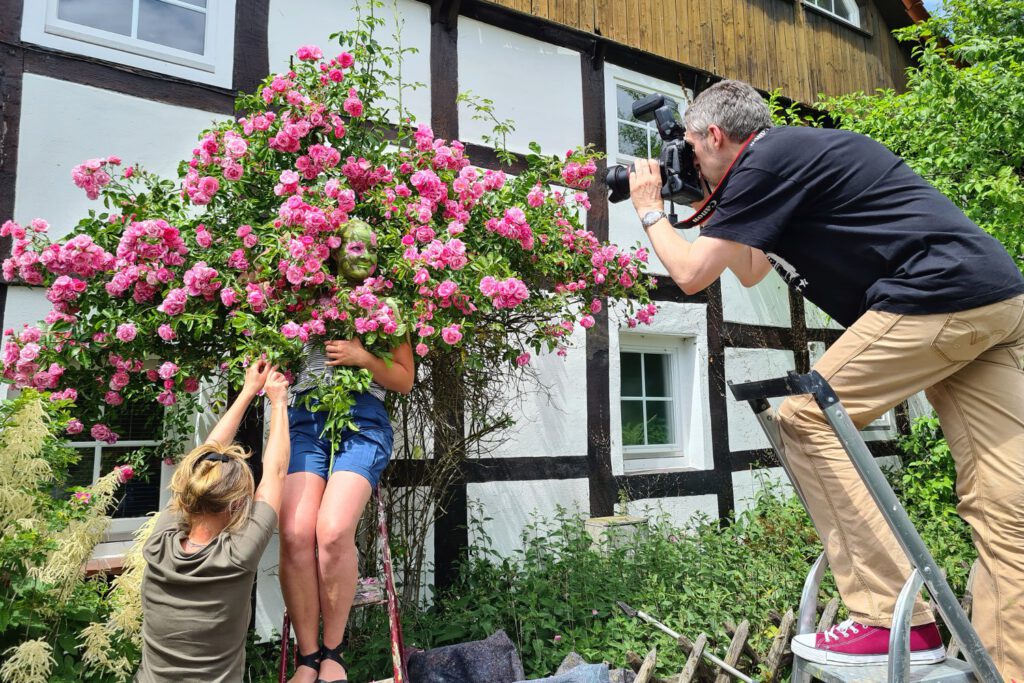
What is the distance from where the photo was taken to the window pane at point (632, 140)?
6.14 metres

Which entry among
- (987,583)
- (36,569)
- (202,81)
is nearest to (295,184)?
(36,569)

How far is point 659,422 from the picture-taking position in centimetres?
602

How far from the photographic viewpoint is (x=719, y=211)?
6.16 feet

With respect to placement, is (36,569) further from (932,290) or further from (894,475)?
(894,475)

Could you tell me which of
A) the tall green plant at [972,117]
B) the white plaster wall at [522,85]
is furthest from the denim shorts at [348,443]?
the tall green plant at [972,117]

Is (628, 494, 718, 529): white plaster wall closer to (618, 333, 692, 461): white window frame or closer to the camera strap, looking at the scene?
(618, 333, 692, 461): white window frame

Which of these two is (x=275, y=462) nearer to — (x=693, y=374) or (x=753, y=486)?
(x=693, y=374)

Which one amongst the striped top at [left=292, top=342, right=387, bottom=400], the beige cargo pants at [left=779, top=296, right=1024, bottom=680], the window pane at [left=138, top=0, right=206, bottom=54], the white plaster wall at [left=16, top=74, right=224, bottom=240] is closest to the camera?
the beige cargo pants at [left=779, top=296, right=1024, bottom=680]

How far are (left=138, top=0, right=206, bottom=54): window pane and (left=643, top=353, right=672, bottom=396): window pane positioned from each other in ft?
13.1

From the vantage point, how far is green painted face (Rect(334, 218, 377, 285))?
8.39 ft

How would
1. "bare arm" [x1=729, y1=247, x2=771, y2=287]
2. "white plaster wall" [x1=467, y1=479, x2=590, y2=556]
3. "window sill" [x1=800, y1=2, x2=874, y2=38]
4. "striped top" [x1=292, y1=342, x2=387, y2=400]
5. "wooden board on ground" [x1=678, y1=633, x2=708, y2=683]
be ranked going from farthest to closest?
"window sill" [x1=800, y1=2, x2=874, y2=38], "white plaster wall" [x1=467, y1=479, x2=590, y2=556], "wooden board on ground" [x1=678, y1=633, x2=708, y2=683], "striped top" [x1=292, y1=342, x2=387, y2=400], "bare arm" [x1=729, y1=247, x2=771, y2=287]

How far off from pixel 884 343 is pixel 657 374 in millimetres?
4411

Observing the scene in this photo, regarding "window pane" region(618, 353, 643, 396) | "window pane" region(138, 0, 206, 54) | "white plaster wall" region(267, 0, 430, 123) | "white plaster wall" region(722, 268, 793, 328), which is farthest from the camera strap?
"white plaster wall" region(722, 268, 793, 328)

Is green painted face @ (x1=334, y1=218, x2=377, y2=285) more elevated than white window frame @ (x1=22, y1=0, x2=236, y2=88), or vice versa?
white window frame @ (x1=22, y1=0, x2=236, y2=88)
